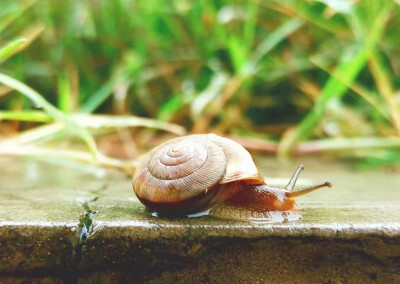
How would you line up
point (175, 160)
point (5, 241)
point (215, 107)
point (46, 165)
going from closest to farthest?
point (5, 241) → point (175, 160) → point (46, 165) → point (215, 107)

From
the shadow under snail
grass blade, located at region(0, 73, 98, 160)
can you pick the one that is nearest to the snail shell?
the shadow under snail

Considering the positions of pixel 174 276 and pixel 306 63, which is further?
pixel 306 63

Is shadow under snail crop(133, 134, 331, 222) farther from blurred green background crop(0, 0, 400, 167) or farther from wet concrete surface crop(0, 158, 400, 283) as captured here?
blurred green background crop(0, 0, 400, 167)

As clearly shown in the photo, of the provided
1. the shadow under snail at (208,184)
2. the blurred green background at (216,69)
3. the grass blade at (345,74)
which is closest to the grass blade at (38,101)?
the shadow under snail at (208,184)

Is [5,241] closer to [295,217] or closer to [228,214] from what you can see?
[228,214]

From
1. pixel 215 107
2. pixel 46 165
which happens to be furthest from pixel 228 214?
pixel 215 107

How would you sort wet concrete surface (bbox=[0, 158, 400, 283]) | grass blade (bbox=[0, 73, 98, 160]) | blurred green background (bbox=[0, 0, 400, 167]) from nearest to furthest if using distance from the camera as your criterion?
1. wet concrete surface (bbox=[0, 158, 400, 283])
2. grass blade (bbox=[0, 73, 98, 160])
3. blurred green background (bbox=[0, 0, 400, 167])

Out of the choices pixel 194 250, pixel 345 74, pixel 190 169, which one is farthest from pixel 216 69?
→ pixel 194 250
